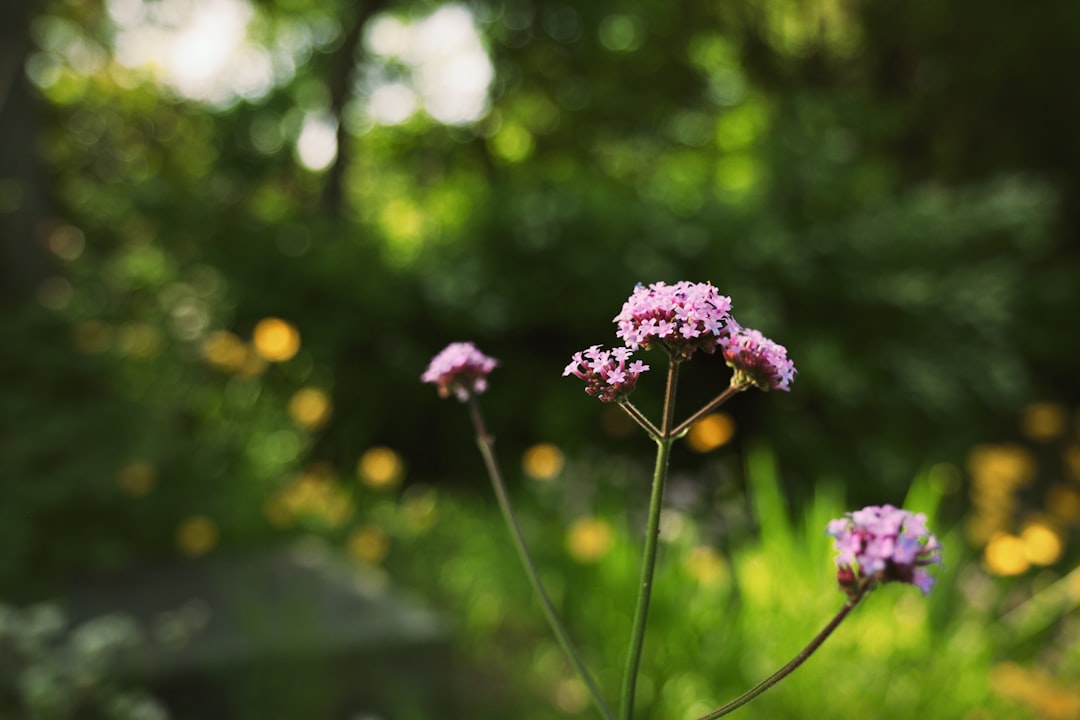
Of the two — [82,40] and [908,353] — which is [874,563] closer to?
[908,353]

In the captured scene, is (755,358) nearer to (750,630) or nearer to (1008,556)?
(750,630)

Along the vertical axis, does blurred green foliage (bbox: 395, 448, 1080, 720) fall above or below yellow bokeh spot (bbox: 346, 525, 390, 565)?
below

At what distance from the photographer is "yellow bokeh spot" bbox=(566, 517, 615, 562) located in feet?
11.6

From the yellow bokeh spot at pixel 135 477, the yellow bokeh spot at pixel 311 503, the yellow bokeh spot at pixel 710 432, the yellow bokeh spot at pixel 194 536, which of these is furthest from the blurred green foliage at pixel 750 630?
the yellow bokeh spot at pixel 135 477

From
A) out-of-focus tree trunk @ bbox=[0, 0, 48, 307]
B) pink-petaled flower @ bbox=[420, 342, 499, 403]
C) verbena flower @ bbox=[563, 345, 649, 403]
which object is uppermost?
out-of-focus tree trunk @ bbox=[0, 0, 48, 307]

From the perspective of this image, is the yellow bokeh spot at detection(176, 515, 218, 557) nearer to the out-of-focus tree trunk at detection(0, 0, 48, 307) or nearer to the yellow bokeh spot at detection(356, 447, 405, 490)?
the yellow bokeh spot at detection(356, 447, 405, 490)

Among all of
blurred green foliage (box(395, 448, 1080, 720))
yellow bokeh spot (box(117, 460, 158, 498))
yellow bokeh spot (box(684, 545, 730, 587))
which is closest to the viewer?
blurred green foliage (box(395, 448, 1080, 720))

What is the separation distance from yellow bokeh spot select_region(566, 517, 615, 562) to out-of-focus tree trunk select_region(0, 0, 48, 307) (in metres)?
2.89

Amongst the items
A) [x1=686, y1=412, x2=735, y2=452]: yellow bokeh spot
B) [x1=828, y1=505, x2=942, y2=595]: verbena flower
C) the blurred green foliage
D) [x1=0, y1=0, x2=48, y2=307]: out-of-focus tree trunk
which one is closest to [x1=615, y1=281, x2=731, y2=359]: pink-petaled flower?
[x1=828, y1=505, x2=942, y2=595]: verbena flower

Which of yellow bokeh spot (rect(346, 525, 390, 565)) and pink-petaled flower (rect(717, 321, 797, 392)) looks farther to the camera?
yellow bokeh spot (rect(346, 525, 390, 565))

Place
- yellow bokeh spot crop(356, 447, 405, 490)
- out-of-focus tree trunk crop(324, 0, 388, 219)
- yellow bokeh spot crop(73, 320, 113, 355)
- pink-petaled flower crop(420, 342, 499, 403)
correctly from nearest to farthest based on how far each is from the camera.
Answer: pink-petaled flower crop(420, 342, 499, 403) < yellow bokeh spot crop(73, 320, 113, 355) < yellow bokeh spot crop(356, 447, 405, 490) < out-of-focus tree trunk crop(324, 0, 388, 219)

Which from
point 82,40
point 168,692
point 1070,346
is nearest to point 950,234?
point 1070,346

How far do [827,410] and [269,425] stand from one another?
3.01 meters

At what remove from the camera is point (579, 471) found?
16.9 feet
